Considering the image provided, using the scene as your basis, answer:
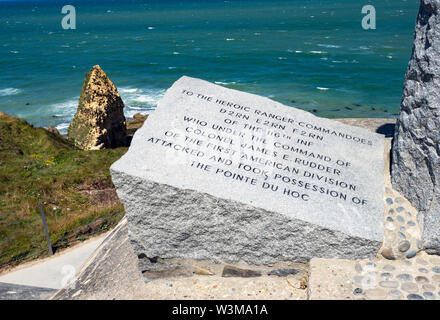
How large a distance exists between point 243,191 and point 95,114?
561 inches

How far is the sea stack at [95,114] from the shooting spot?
1794 centimetres

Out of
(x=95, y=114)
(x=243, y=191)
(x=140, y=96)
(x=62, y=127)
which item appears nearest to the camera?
(x=243, y=191)

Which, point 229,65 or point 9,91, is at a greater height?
point 229,65

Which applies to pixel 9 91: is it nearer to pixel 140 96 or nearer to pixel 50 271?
pixel 140 96

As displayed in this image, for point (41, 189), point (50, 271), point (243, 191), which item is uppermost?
point (243, 191)

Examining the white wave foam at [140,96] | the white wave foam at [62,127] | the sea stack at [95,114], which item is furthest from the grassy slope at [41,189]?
the white wave foam at [140,96]

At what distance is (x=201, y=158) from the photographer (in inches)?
223

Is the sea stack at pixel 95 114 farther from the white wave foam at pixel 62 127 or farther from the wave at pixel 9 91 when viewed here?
the wave at pixel 9 91

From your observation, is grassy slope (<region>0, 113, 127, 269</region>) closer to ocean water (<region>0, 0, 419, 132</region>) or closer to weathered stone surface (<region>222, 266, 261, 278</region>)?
weathered stone surface (<region>222, 266, 261, 278</region>)

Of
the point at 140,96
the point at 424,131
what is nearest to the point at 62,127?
the point at 140,96

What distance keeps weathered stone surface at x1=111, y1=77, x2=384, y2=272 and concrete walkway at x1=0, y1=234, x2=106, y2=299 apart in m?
3.72

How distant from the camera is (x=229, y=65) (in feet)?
154

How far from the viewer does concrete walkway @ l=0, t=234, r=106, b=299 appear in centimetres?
844

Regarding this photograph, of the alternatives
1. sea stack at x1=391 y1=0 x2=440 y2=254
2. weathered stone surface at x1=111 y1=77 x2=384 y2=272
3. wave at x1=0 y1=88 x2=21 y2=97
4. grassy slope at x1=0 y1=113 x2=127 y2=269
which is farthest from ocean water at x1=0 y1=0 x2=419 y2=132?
weathered stone surface at x1=111 y1=77 x2=384 y2=272
